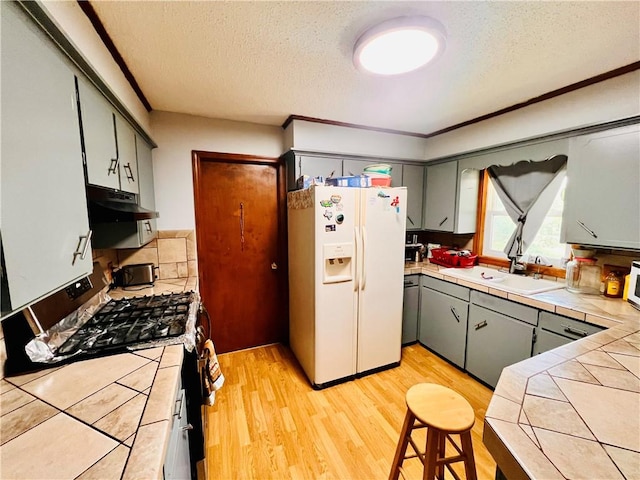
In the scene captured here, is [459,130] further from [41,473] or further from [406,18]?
[41,473]

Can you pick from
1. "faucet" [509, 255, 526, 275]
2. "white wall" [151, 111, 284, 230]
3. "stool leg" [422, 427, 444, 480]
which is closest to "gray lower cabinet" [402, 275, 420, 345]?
"faucet" [509, 255, 526, 275]

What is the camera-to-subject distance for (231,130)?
2541mm

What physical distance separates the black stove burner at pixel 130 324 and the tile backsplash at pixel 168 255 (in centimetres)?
61

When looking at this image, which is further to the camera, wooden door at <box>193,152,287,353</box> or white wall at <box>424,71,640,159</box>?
wooden door at <box>193,152,287,353</box>

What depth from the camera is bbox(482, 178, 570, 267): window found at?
2262 mm

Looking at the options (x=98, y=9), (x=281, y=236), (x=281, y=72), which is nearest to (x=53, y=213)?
(x=98, y=9)

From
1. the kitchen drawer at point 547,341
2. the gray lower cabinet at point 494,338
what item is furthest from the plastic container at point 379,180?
the kitchen drawer at point 547,341

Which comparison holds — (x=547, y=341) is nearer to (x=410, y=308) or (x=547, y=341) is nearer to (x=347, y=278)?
(x=410, y=308)

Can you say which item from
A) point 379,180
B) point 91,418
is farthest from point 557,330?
point 91,418

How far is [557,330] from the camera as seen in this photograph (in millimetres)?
1711

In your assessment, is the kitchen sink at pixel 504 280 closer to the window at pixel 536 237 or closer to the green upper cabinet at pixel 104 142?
the window at pixel 536 237

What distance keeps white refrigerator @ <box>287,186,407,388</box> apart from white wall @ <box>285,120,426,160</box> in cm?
55

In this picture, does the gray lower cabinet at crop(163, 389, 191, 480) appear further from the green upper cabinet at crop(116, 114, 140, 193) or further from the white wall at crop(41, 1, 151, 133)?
the white wall at crop(41, 1, 151, 133)

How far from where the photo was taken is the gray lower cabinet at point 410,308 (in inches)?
108
